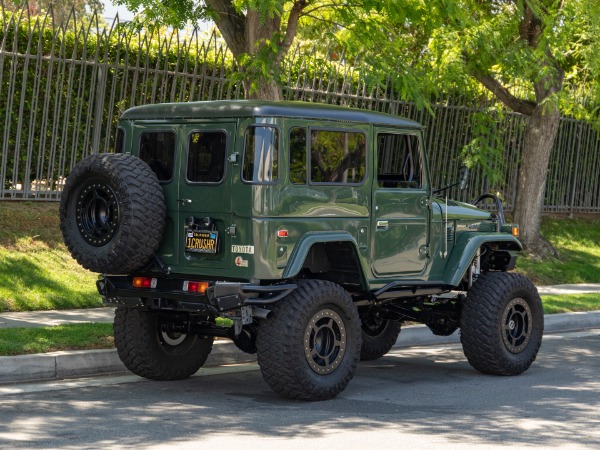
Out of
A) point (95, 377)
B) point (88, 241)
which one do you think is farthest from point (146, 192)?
point (95, 377)

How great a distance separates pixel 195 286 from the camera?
850 cm

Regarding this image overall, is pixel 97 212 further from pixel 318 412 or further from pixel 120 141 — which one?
pixel 318 412

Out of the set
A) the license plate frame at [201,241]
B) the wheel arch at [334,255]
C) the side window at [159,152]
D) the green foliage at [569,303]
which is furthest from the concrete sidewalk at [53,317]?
the green foliage at [569,303]

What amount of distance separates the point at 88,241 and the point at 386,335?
11.8 ft

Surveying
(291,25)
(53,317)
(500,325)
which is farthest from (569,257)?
(53,317)

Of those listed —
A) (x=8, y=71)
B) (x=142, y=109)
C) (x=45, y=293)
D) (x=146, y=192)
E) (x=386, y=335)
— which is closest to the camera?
(x=146, y=192)

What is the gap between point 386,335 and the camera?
1108 cm

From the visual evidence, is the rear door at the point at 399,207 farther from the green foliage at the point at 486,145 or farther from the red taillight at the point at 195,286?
the green foliage at the point at 486,145

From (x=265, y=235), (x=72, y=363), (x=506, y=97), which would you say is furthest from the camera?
(x=506, y=97)

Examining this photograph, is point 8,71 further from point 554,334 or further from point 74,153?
point 554,334

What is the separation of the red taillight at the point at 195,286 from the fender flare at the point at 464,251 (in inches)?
99.5

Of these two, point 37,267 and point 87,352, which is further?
point 37,267

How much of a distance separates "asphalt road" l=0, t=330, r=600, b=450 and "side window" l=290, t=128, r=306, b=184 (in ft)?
5.74

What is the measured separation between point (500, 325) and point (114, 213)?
12.0ft
